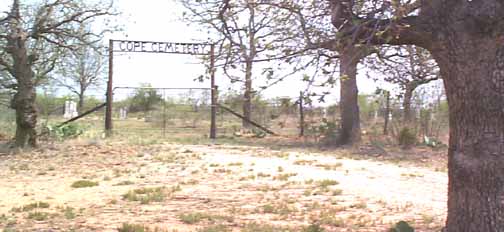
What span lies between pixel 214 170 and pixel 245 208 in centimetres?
439

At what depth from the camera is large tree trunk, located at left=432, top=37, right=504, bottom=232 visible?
4898 millimetres

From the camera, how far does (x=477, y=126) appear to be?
196 inches

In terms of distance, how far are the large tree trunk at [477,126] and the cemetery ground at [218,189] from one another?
150 centimetres

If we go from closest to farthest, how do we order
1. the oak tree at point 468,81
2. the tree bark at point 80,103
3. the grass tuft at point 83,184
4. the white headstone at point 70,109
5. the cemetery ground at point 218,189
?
the oak tree at point 468,81 → the cemetery ground at point 218,189 → the grass tuft at point 83,184 → the white headstone at point 70,109 → the tree bark at point 80,103

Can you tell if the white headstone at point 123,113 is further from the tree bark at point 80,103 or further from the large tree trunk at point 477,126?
the large tree trunk at point 477,126

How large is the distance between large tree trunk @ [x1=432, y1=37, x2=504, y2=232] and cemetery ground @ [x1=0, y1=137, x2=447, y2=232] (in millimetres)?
1497

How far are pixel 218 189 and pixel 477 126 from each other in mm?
5320

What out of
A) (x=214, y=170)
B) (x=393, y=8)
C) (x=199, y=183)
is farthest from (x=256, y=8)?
(x=214, y=170)

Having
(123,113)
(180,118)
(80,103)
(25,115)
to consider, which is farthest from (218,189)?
(123,113)

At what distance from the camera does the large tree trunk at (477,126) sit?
193 inches

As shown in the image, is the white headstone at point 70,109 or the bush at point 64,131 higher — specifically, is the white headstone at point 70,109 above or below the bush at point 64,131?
above

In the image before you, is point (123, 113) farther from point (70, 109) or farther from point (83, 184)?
A: point (83, 184)

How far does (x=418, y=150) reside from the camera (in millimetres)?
17234

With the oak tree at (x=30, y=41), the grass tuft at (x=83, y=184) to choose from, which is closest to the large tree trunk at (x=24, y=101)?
the oak tree at (x=30, y=41)
